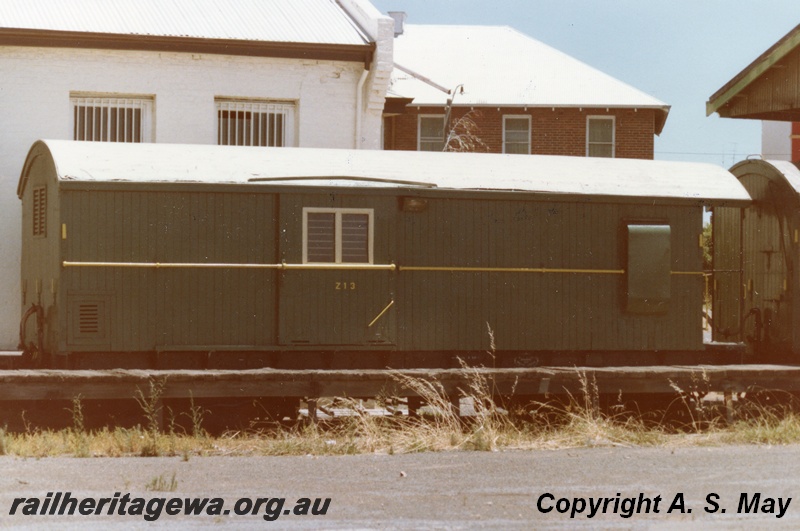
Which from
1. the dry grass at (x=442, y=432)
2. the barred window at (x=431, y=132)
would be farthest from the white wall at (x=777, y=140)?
the dry grass at (x=442, y=432)

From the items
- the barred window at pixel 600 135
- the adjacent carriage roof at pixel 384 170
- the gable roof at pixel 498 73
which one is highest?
the gable roof at pixel 498 73

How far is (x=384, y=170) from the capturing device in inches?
546

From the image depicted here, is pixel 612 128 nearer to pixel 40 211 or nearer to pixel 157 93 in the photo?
pixel 157 93

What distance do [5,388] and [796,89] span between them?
13.0 m

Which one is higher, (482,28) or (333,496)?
(482,28)

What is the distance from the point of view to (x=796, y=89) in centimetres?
1848

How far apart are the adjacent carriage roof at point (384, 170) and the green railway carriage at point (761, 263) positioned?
631 mm

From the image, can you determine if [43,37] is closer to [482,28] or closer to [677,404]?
[677,404]

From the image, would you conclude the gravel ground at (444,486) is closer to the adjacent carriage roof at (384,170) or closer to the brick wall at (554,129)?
the adjacent carriage roof at (384,170)

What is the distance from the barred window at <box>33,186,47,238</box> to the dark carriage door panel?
2.88 metres

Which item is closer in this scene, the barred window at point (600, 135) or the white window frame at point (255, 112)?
the white window frame at point (255, 112)

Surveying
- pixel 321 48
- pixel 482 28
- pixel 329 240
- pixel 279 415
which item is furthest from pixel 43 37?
pixel 482 28

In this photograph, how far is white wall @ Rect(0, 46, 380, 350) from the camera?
17.0m

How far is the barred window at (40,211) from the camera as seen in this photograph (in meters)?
13.6
